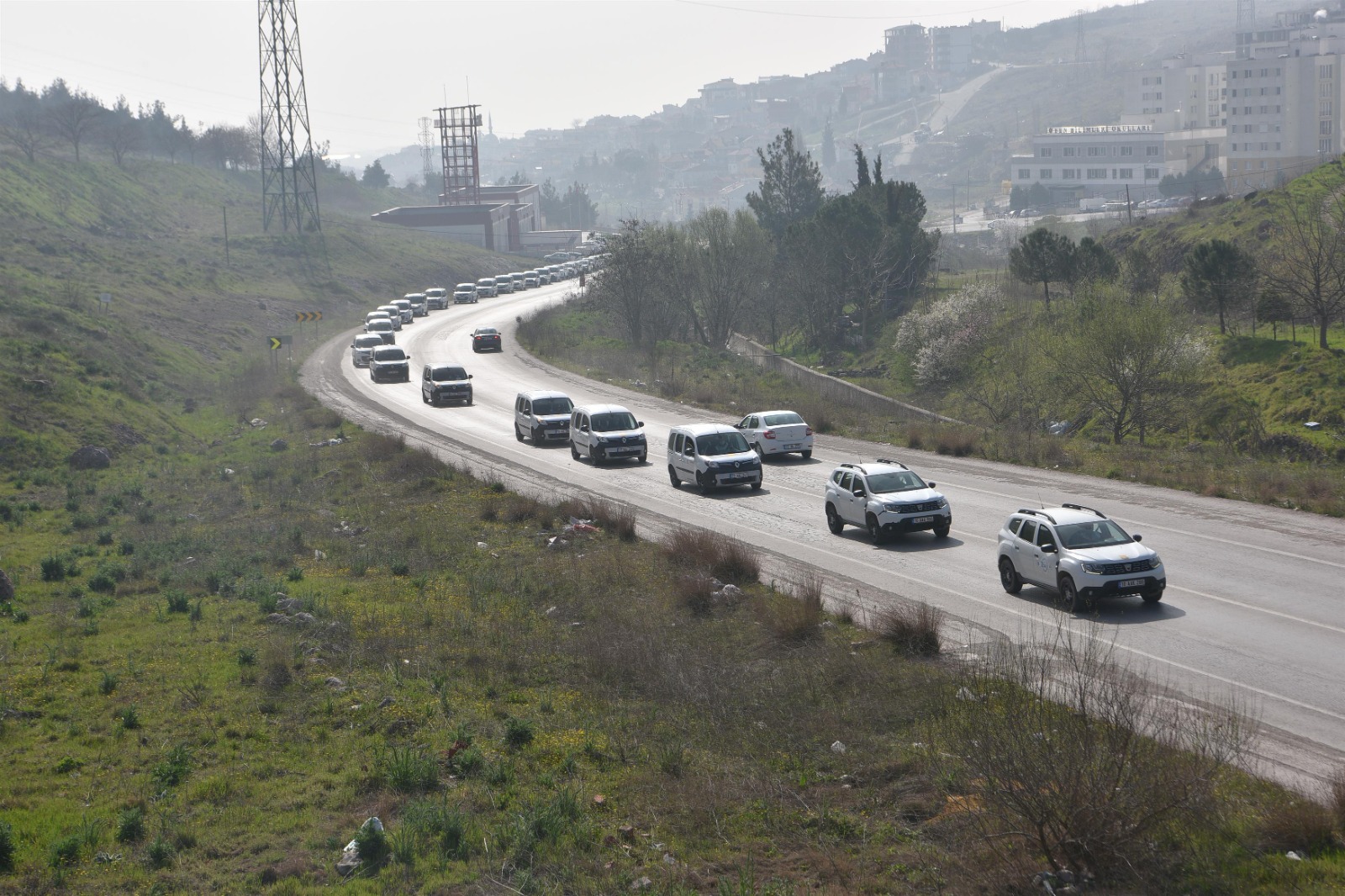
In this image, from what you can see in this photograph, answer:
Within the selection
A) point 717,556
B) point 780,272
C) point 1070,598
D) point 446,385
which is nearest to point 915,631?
point 1070,598

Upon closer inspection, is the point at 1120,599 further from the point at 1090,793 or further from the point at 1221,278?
the point at 1221,278

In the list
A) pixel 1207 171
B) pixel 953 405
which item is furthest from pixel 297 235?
pixel 1207 171

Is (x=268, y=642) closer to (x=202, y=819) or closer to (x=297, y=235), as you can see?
(x=202, y=819)

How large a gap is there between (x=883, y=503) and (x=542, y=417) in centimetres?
2127

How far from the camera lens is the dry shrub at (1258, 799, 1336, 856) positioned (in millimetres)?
9156

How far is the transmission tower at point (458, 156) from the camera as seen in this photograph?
6516 inches

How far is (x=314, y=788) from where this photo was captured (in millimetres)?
12445

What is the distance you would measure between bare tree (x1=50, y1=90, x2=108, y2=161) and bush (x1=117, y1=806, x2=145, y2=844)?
117 m

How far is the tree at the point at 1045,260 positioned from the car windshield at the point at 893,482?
131ft

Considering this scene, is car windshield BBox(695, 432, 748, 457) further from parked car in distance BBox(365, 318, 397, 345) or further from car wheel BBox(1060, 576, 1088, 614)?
parked car in distance BBox(365, 318, 397, 345)

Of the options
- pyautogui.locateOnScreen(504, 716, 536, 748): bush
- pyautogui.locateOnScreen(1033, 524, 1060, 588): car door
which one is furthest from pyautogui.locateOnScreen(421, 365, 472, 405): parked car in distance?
pyautogui.locateOnScreen(504, 716, 536, 748): bush

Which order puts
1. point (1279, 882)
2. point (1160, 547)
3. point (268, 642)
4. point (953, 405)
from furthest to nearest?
point (953, 405) → point (1160, 547) → point (268, 642) → point (1279, 882)

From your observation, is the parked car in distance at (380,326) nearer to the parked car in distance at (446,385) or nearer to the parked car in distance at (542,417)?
the parked car in distance at (446,385)

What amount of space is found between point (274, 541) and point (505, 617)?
362 inches
